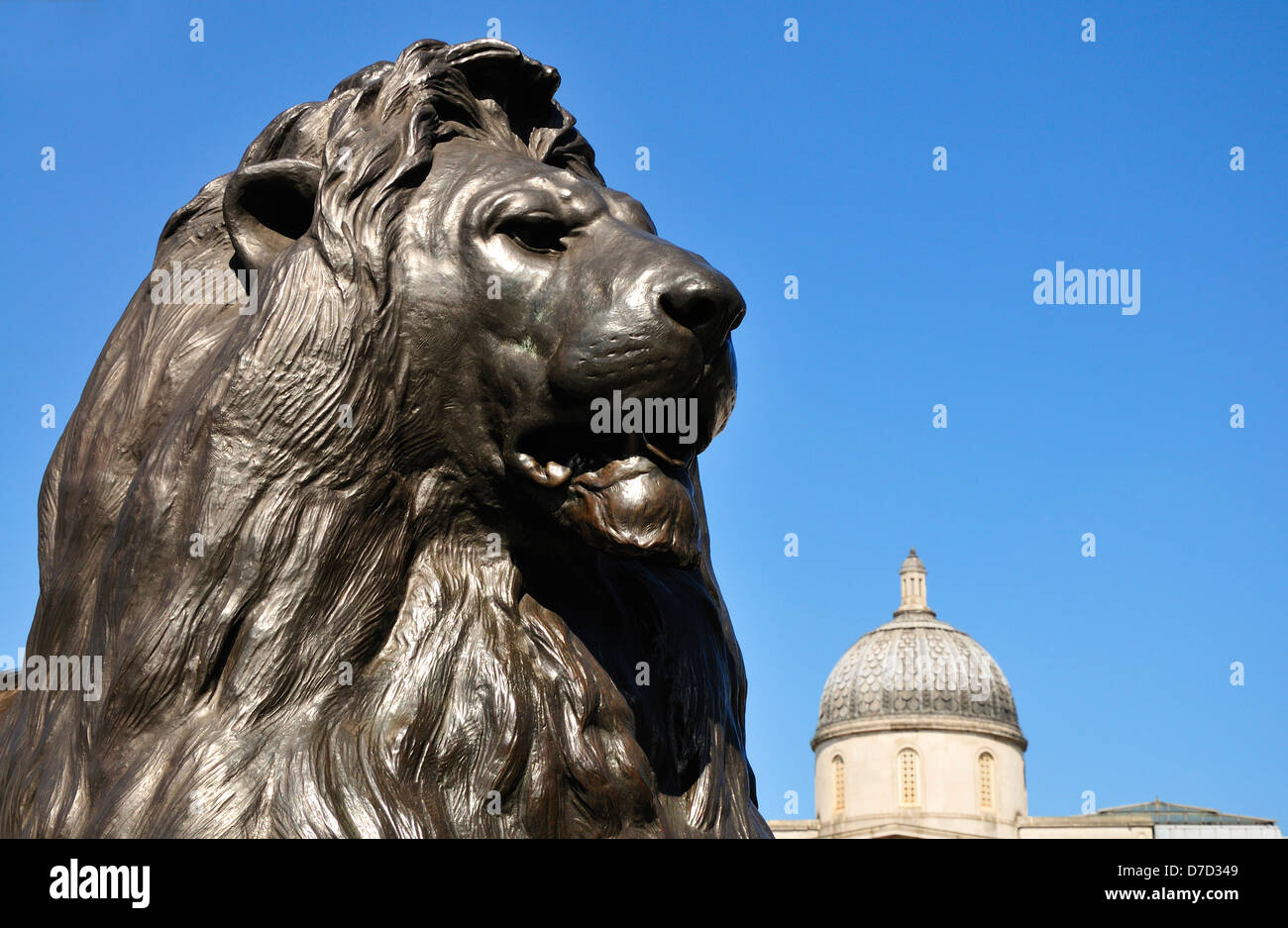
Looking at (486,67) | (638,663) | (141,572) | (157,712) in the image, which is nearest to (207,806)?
(157,712)

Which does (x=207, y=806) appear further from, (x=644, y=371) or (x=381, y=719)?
(x=644, y=371)

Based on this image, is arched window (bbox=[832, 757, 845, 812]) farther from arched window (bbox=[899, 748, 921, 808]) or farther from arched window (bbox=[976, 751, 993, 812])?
arched window (bbox=[976, 751, 993, 812])

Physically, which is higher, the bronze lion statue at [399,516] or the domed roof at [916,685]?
the domed roof at [916,685]

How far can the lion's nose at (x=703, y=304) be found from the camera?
3488mm

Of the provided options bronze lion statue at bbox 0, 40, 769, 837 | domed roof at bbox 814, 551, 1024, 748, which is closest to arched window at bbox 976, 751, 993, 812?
domed roof at bbox 814, 551, 1024, 748

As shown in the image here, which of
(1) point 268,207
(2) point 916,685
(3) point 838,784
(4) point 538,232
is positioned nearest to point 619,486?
(4) point 538,232

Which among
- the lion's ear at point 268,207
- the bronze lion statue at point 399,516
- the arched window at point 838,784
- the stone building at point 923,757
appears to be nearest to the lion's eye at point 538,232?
the bronze lion statue at point 399,516

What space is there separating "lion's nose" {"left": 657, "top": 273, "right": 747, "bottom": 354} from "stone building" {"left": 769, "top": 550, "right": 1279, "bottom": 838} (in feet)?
217

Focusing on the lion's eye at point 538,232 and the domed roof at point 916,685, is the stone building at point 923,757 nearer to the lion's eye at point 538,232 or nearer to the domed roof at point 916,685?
the domed roof at point 916,685

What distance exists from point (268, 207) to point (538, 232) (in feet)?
2.25

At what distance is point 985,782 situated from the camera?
239 feet

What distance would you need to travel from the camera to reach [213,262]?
417cm

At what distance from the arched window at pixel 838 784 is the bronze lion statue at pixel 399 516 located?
72049mm

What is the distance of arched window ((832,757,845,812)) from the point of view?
74.3 m
